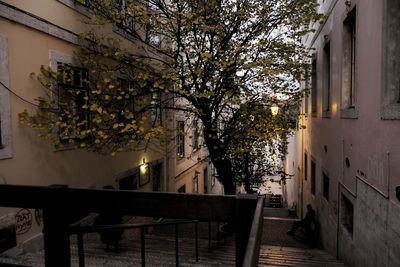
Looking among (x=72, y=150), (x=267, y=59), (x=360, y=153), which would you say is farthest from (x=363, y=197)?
(x=72, y=150)

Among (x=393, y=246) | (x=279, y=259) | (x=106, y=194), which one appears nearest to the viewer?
(x=106, y=194)

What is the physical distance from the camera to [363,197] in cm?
667

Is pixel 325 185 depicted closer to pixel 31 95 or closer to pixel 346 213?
pixel 346 213

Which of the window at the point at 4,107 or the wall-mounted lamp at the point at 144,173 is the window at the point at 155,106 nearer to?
the wall-mounted lamp at the point at 144,173

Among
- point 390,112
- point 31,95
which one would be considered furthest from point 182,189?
point 390,112

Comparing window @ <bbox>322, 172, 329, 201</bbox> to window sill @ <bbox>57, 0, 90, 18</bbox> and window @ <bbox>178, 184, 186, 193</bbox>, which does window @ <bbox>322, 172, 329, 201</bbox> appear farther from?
window sill @ <bbox>57, 0, 90, 18</bbox>

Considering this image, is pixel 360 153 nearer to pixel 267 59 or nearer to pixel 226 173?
pixel 267 59

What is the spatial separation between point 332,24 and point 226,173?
226 inches

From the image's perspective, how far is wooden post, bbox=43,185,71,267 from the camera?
2.72 metres

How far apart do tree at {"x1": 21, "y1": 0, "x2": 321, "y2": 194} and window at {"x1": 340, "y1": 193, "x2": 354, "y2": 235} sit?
2.82 m

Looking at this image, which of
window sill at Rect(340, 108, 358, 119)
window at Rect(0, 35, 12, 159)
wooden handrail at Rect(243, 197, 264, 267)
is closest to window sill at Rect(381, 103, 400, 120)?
window sill at Rect(340, 108, 358, 119)

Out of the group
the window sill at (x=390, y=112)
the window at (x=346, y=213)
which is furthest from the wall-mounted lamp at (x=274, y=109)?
the window sill at (x=390, y=112)

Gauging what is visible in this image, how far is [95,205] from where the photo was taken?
2838 mm

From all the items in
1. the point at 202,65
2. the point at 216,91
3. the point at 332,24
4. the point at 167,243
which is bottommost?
the point at 167,243
